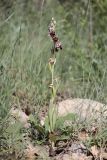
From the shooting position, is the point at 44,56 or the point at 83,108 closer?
the point at 83,108

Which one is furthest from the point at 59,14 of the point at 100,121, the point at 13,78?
the point at 100,121

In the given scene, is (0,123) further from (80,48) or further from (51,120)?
(80,48)

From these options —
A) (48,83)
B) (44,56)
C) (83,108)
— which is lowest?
(83,108)

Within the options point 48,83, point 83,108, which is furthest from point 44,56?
point 83,108

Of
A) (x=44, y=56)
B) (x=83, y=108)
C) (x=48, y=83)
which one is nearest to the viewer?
(x=83, y=108)

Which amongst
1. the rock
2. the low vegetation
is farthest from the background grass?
the rock

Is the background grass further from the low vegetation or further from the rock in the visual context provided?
the rock

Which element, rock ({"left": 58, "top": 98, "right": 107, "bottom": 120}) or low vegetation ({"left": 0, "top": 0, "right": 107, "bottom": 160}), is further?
rock ({"left": 58, "top": 98, "right": 107, "bottom": 120})

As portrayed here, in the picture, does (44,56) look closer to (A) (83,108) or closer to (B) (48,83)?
(B) (48,83)
